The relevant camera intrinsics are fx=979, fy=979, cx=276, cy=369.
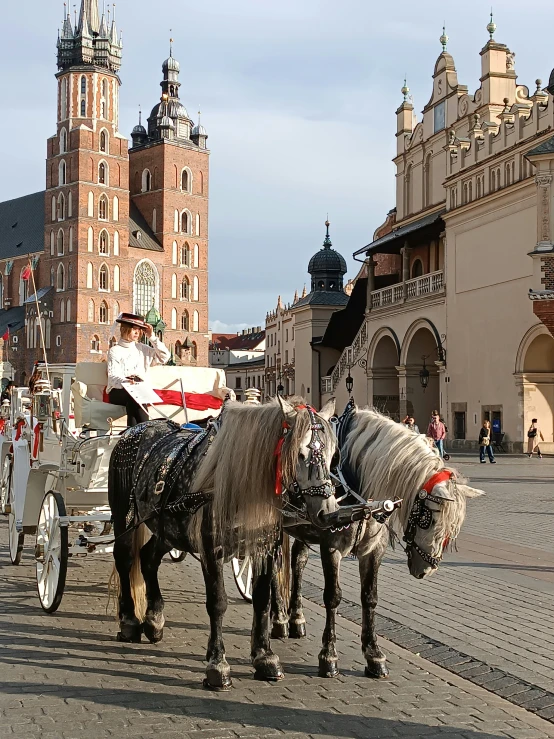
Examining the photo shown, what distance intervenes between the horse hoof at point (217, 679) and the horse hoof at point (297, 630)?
1.34 meters

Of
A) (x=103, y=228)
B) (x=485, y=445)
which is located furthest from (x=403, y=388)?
(x=103, y=228)

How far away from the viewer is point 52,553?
23.9ft

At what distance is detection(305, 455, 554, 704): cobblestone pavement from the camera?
243 inches

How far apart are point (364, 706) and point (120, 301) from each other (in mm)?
88041

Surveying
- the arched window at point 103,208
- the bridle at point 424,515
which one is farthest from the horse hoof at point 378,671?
the arched window at point 103,208

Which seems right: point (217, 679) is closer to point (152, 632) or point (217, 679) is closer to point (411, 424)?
point (152, 632)

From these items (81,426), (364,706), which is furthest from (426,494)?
(81,426)

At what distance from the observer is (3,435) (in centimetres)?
1355

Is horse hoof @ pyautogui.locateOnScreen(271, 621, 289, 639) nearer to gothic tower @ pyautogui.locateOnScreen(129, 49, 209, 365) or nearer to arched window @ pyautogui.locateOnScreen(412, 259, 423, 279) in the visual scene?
arched window @ pyautogui.locateOnScreen(412, 259, 423, 279)

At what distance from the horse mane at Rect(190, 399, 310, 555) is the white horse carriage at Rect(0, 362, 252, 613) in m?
1.39

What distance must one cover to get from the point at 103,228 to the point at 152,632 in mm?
86987

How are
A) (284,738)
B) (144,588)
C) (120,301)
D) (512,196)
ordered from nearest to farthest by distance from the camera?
(284,738), (144,588), (512,196), (120,301)

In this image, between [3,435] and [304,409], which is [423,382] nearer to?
Result: [3,435]

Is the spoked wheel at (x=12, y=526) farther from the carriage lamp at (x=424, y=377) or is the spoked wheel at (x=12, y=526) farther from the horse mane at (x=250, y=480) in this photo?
the carriage lamp at (x=424, y=377)
